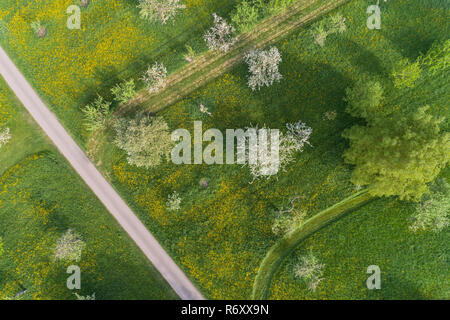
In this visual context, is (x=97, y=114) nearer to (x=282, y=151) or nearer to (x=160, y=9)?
(x=160, y=9)

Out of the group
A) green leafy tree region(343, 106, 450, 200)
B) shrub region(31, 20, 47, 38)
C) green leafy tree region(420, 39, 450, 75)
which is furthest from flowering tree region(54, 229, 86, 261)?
green leafy tree region(420, 39, 450, 75)

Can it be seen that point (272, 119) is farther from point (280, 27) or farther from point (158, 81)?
point (158, 81)

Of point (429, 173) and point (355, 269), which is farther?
point (355, 269)

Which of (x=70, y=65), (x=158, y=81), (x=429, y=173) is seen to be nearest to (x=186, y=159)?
(x=158, y=81)

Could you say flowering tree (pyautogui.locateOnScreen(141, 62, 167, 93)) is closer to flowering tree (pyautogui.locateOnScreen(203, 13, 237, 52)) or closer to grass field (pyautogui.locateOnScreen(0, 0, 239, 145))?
grass field (pyautogui.locateOnScreen(0, 0, 239, 145))

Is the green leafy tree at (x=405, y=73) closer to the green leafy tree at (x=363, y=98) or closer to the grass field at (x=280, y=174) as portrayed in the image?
the grass field at (x=280, y=174)

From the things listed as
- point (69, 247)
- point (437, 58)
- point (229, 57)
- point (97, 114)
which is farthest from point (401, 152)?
point (69, 247)

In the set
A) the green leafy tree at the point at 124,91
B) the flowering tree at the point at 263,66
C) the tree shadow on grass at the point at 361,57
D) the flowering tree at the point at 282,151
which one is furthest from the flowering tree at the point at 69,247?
the tree shadow on grass at the point at 361,57
